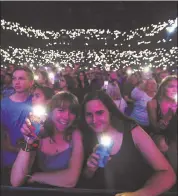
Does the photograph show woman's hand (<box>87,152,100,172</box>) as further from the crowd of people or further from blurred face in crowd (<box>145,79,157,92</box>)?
blurred face in crowd (<box>145,79,157,92</box>)

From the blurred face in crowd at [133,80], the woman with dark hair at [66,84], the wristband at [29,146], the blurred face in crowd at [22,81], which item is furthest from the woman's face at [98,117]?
the blurred face in crowd at [133,80]

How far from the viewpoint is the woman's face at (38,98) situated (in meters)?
1.29

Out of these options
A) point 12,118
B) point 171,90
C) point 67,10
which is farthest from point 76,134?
point 67,10

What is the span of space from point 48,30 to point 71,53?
0.83m

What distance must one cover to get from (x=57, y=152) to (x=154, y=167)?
1.28 feet

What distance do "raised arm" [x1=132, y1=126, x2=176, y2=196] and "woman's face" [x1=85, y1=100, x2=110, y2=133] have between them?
13cm

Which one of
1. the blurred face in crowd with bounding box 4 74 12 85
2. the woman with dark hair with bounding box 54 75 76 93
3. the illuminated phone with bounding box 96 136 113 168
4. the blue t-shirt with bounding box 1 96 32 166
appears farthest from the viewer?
the woman with dark hair with bounding box 54 75 76 93

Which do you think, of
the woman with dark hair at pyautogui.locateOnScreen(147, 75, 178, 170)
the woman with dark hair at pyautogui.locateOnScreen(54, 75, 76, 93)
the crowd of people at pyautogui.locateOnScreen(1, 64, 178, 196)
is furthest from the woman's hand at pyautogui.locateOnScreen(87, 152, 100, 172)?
the woman with dark hair at pyautogui.locateOnScreen(54, 75, 76, 93)

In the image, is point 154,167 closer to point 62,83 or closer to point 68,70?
point 62,83

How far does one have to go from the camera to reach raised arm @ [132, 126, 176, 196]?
111 centimetres

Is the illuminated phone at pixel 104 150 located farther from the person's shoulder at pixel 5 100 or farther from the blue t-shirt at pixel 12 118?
the person's shoulder at pixel 5 100

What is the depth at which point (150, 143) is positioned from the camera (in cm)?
113

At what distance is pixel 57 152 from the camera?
1188 mm

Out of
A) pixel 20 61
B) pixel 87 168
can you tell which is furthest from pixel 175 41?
pixel 87 168
